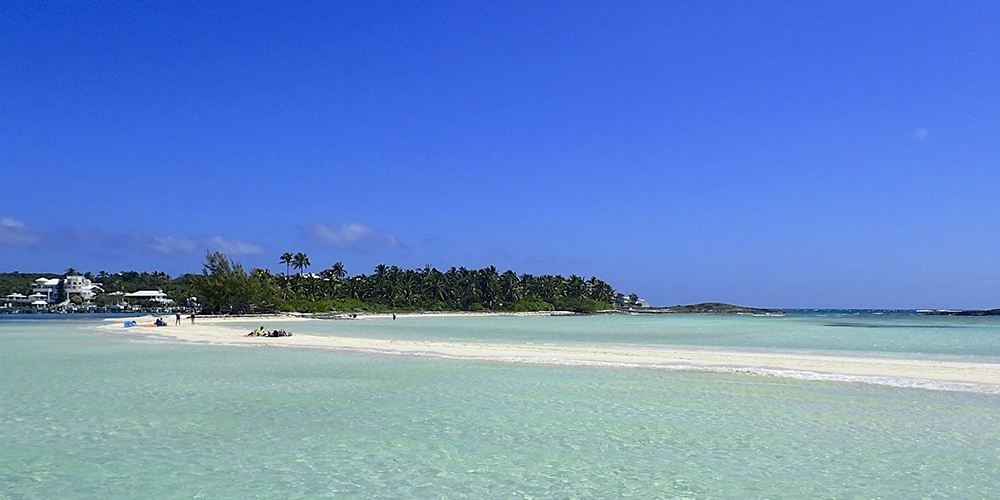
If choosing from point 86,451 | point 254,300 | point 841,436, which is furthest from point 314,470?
point 254,300

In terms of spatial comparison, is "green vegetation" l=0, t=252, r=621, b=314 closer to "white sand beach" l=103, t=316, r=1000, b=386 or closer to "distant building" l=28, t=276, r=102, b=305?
"distant building" l=28, t=276, r=102, b=305

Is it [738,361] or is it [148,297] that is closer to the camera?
[738,361]

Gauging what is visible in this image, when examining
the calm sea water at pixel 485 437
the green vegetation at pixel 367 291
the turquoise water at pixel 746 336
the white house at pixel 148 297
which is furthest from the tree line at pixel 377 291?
the calm sea water at pixel 485 437

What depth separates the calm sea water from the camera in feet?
32.4

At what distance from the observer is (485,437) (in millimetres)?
13266

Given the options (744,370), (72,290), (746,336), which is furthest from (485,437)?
(72,290)

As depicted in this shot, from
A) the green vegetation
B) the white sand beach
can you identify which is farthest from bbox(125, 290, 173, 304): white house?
the white sand beach

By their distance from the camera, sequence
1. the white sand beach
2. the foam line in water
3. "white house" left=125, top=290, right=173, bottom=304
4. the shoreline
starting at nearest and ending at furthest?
1. the foam line in water
2. the shoreline
3. the white sand beach
4. "white house" left=125, top=290, right=173, bottom=304

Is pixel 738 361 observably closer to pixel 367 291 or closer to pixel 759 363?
pixel 759 363

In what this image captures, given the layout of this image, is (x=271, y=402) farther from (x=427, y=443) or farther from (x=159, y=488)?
(x=159, y=488)

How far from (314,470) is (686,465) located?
5.88m

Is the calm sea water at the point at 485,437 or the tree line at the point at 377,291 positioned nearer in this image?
the calm sea water at the point at 485,437

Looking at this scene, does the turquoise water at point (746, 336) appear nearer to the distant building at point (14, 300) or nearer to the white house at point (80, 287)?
the white house at point (80, 287)

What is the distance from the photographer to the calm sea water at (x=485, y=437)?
32.4 feet
